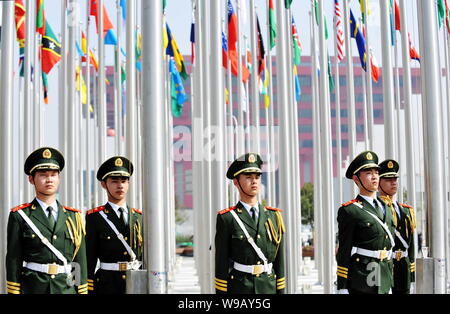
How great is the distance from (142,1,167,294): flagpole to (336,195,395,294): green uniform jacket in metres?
2.17

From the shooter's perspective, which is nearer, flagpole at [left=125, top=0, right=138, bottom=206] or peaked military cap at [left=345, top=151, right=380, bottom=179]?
peaked military cap at [left=345, top=151, right=380, bottom=179]

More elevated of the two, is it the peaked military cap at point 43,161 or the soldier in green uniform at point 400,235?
the peaked military cap at point 43,161

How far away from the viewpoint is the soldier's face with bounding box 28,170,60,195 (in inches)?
221

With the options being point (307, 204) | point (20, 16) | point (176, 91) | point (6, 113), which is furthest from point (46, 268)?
point (307, 204)

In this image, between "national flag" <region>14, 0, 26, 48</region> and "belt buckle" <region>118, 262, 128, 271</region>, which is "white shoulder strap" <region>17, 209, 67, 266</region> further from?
"national flag" <region>14, 0, 26, 48</region>

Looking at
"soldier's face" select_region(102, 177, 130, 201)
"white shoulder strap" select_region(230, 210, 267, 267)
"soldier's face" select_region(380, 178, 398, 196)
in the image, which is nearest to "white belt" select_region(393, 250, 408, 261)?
"soldier's face" select_region(380, 178, 398, 196)

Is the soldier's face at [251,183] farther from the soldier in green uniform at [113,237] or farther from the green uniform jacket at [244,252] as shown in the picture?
the soldier in green uniform at [113,237]

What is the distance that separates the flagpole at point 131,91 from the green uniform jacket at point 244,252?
10.4 feet

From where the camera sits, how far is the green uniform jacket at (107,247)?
21.5ft

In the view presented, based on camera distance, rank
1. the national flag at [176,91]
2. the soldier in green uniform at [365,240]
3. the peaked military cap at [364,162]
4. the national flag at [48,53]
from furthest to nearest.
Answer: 1. the national flag at [176,91]
2. the national flag at [48,53]
3. the peaked military cap at [364,162]
4. the soldier in green uniform at [365,240]

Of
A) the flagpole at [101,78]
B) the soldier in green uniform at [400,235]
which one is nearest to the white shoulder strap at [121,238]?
the soldier in green uniform at [400,235]

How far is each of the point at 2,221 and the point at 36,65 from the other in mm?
7135
